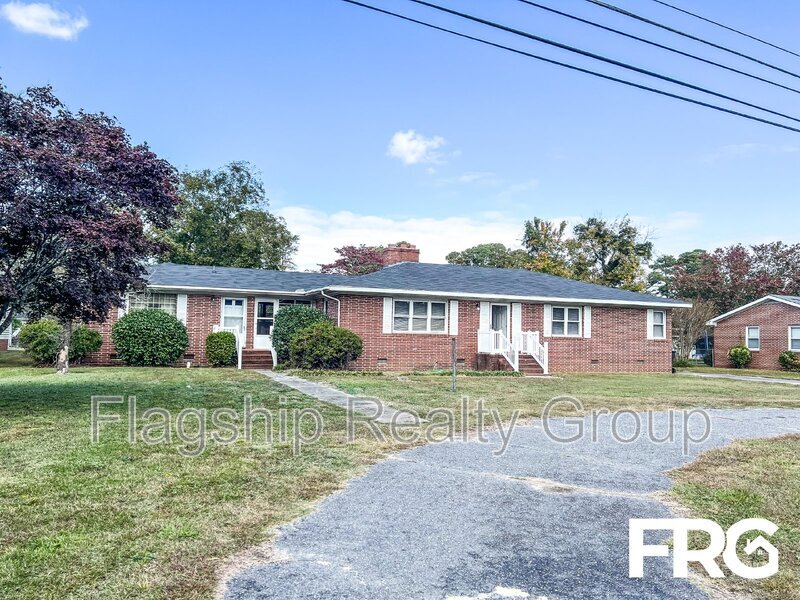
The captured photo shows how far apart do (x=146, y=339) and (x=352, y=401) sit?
34.2 ft

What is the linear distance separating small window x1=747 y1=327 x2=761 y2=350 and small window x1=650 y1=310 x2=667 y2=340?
33.6ft

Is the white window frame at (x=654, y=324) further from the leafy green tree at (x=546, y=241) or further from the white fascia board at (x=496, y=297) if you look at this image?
the leafy green tree at (x=546, y=241)

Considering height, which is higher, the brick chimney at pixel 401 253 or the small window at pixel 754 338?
the brick chimney at pixel 401 253

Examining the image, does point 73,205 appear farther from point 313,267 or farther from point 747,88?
point 313,267

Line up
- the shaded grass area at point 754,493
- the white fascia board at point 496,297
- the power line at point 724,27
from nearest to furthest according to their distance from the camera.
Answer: the shaded grass area at point 754,493 < the power line at point 724,27 < the white fascia board at point 496,297

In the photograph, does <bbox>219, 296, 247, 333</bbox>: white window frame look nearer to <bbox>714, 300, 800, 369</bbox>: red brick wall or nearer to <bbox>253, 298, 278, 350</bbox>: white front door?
<bbox>253, 298, 278, 350</bbox>: white front door

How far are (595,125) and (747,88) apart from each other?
870 cm

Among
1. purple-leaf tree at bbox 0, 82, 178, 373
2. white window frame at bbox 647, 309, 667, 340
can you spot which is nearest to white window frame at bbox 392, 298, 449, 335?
white window frame at bbox 647, 309, 667, 340

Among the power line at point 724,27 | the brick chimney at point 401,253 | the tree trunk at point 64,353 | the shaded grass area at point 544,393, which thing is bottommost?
the shaded grass area at point 544,393

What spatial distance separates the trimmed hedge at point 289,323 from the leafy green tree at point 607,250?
2393 cm

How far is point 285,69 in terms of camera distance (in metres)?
14.3

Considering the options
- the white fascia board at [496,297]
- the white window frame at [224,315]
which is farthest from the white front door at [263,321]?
the white fascia board at [496,297]

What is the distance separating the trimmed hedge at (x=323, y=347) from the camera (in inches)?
652

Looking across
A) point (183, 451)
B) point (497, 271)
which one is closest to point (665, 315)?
point (497, 271)
